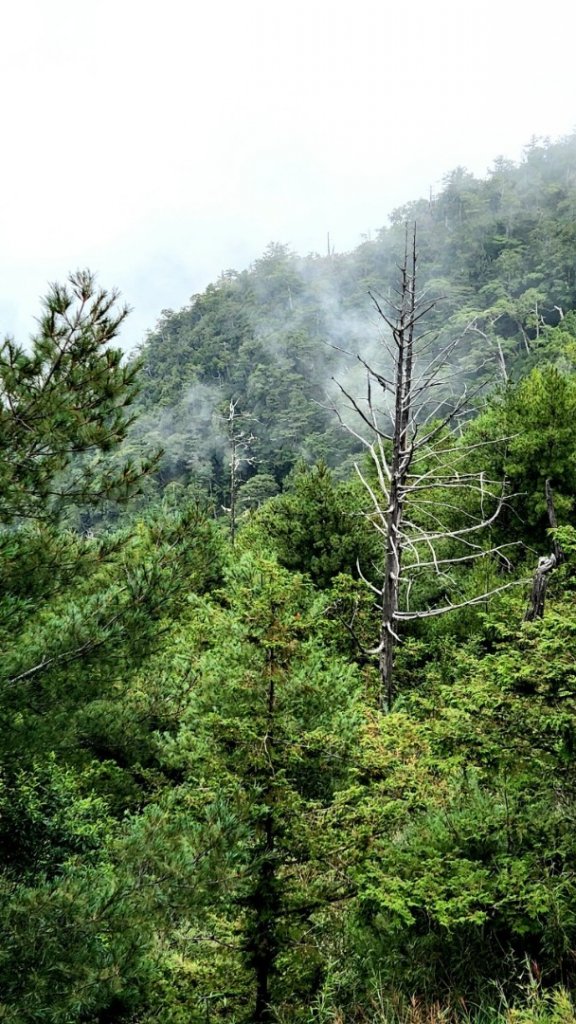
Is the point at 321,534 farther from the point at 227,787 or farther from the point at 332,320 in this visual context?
the point at 332,320

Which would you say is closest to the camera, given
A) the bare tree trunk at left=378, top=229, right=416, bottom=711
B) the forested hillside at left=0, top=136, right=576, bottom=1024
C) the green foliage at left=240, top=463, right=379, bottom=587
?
the forested hillside at left=0, top=136, right=576, bottom=1024

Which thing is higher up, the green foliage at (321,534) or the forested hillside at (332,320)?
the forested hillside at (332,320)

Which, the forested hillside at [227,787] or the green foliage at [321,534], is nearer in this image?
the forested hillside at [227,787]

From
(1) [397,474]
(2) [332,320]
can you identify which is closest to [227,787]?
(1) [397,474]

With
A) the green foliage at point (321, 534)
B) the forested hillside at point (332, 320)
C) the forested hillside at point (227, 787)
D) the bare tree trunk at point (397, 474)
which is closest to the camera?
the forested hillside at point (227, 787)

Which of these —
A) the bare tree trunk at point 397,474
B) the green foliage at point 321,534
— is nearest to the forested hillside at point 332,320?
the green foliage at point 321,534

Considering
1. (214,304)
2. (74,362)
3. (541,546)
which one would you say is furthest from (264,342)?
(74,362)

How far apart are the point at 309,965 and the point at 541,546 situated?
1028cm

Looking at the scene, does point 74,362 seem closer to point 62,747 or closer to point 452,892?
point 62,747

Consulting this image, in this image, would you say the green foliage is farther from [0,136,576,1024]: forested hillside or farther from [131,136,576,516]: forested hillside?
[131,136,576,516]: forested hillside

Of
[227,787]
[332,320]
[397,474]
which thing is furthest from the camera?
[332,320]

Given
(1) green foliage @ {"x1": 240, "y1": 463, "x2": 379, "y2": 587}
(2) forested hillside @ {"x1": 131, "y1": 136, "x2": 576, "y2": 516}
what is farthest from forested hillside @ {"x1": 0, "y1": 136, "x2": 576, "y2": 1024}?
(2) forested hillside @ {"x1": 131, "y1": 136, "x2": 576, "y2": 516}

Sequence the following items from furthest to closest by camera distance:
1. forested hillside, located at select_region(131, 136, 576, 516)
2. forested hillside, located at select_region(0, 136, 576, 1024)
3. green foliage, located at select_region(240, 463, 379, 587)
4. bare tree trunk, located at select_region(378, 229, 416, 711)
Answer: forested hillside, located at select_region(131, 136, 576, 516), green foliage, located at select_region(240, 463, 379, 587), bare tree trunk, located at select_region(378, 229, 416, 711), forested hillside, located at select_region(0, 136, 576, 1024)

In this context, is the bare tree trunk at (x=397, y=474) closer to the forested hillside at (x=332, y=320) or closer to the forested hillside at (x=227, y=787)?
the forested hillside at (x=227, y=787)
